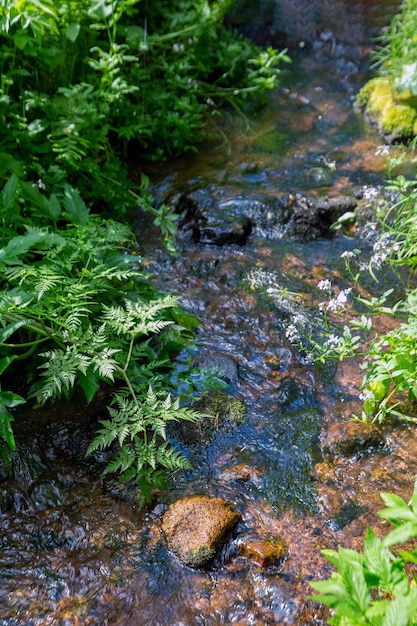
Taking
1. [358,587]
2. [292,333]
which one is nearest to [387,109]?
[292,333]

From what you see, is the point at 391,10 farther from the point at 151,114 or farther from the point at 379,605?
the point at 379,605

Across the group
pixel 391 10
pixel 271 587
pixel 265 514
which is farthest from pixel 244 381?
pixel 391 10

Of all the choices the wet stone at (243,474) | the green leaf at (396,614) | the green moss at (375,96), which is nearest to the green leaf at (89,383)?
the wet stone at (243,474)

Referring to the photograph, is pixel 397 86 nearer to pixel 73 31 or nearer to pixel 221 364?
pixel 73 31

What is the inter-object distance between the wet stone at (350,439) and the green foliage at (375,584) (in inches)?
43.2

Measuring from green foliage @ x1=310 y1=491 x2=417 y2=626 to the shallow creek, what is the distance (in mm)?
715

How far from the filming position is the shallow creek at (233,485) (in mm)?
2168

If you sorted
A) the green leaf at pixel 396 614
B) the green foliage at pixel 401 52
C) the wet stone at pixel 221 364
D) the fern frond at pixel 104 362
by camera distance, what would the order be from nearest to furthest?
the green leaf at pixel 396 614
the fern frond at pixel 104 362
the wet stone at pixel 221 364
the green foliage at pixel 401 52

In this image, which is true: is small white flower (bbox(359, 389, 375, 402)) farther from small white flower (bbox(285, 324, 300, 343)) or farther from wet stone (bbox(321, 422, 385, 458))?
small white flower (bbox(285, 324, 300, 343))

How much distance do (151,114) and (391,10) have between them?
3.91 metres

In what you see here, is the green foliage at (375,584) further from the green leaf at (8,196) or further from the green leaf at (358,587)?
the green leaf at (8,196)

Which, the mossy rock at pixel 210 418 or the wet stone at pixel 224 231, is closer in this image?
the mossy rock at pixel 210 418

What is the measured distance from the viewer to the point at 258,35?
22.8 feet

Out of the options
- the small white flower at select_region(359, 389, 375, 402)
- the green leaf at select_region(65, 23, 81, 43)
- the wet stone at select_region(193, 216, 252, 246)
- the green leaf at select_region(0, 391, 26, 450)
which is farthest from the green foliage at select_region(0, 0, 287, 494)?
the small white flower at select_region(359, 389, 375, 402)
